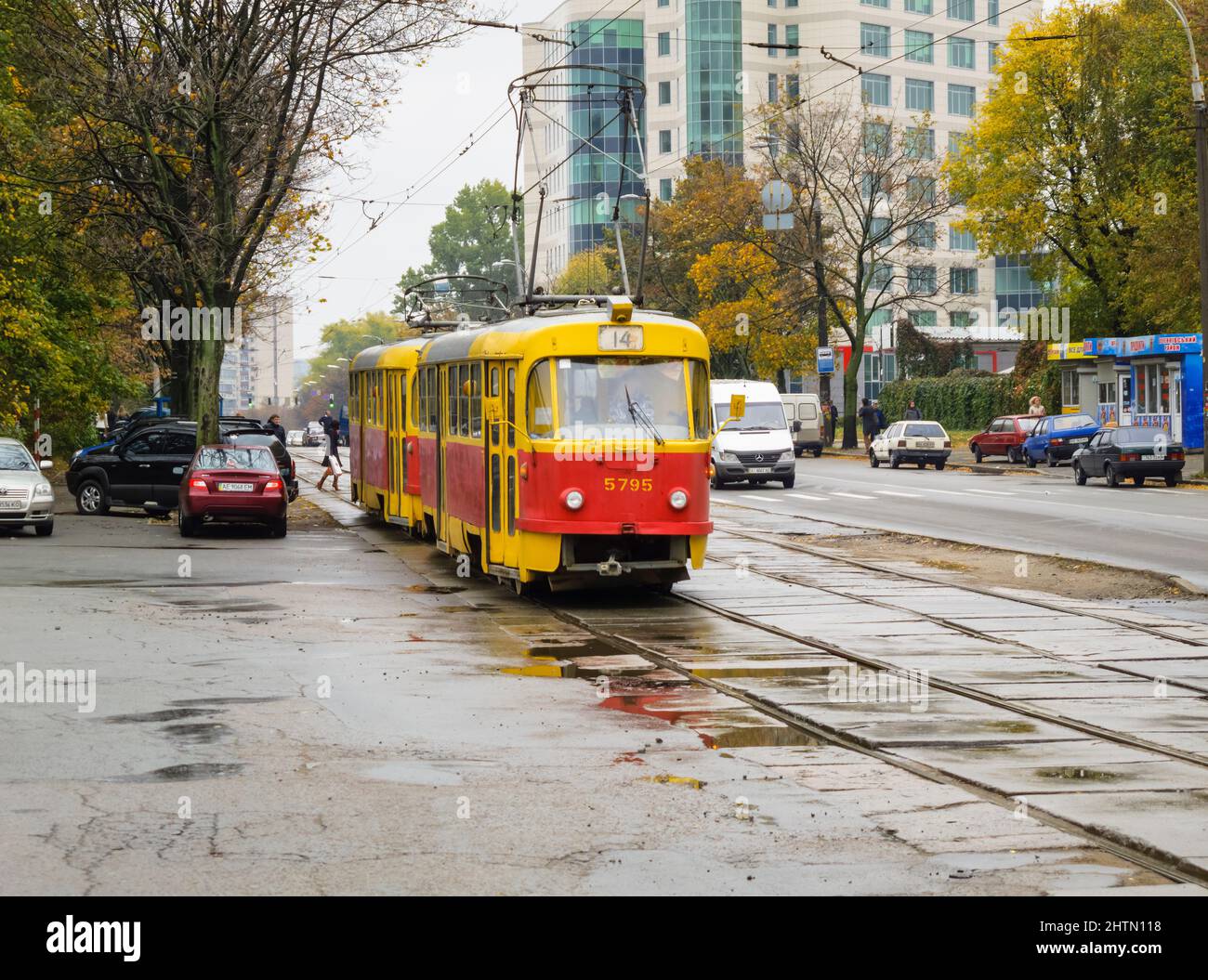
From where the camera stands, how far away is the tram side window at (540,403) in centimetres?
1777

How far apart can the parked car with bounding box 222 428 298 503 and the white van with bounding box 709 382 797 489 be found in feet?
33.2

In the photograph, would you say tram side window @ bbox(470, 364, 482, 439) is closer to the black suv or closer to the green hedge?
the black suv

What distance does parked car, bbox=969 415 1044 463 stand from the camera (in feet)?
181

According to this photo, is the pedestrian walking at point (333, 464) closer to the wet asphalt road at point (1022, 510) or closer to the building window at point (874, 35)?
the wet asphalt road at point (1022, 510)

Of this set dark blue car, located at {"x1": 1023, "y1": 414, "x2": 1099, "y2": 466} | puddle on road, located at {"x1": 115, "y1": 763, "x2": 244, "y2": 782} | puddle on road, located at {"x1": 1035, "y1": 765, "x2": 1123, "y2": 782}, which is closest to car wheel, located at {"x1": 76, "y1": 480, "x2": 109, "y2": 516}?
puddle on road, located at {"x1": 115, "y1": 763, "x2": 244, "y2": 782}

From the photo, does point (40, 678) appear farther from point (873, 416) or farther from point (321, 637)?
point (873, 416)

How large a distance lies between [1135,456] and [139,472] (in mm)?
21630

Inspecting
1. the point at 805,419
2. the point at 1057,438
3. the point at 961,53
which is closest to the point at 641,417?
the point at 1057,438

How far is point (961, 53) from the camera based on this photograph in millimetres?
106375

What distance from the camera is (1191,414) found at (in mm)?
51344

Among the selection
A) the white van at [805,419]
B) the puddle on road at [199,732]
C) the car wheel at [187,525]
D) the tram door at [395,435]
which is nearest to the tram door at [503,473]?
the tram door at [395,435]

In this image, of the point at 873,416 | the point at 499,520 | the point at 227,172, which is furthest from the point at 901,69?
the point at 499,520

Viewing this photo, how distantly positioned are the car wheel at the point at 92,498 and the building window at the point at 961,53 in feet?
273

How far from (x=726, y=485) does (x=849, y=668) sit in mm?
30371
